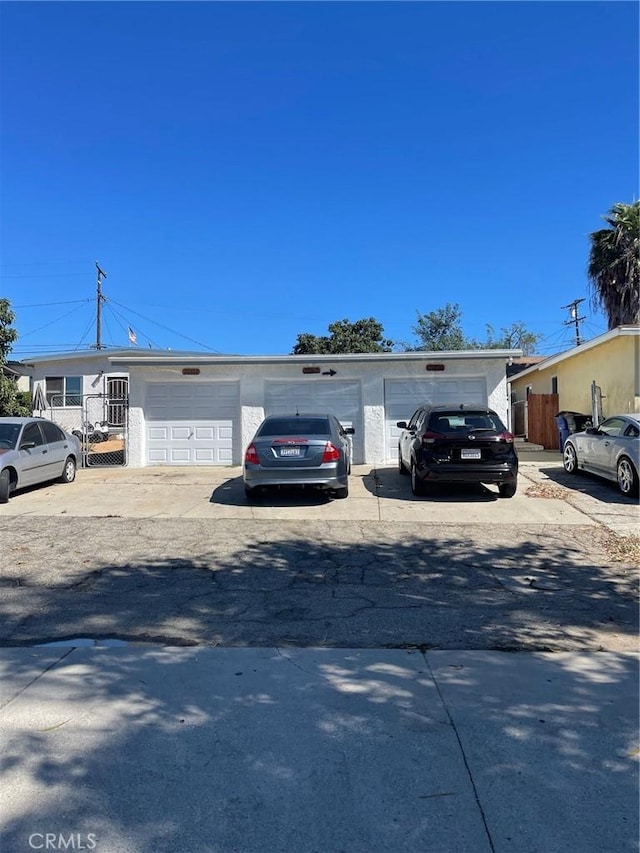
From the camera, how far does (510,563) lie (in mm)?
6438

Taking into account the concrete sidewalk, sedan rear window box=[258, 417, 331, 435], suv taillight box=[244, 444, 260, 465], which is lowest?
the concrete sidewalk

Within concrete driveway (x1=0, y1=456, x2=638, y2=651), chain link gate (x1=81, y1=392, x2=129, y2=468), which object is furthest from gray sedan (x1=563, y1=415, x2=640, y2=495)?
chain link gate (x1=81, y1=392, x2=129, y2=468)

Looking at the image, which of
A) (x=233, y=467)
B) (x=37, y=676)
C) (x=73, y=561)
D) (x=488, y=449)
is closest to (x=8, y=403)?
(x=233, y=467)

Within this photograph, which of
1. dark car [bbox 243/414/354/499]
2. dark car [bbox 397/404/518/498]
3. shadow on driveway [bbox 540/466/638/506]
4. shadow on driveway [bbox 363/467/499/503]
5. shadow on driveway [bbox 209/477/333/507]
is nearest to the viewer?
dark car [bbox 243/414/354/499]

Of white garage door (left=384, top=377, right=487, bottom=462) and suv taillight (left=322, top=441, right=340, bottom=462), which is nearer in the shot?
suv taillight (left=322, top=441, right=340, bottom=462)

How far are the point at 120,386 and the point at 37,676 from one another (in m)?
21.3

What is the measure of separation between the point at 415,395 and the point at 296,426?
5898mm

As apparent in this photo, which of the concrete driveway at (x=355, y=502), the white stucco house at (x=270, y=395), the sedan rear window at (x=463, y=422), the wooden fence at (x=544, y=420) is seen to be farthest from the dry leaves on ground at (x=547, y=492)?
the wooden fence at (x=544, y=420)

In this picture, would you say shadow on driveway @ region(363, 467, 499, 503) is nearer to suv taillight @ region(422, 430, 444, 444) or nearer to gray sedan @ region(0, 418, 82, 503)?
suv taillight @ region(422, 430, 444, 444)

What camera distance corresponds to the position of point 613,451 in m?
10.5

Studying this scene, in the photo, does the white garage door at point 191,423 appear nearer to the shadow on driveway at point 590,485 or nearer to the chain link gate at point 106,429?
the chain link gate at point 106,429

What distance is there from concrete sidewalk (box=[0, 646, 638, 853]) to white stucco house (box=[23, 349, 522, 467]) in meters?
11.1

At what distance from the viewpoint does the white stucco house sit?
1491cm

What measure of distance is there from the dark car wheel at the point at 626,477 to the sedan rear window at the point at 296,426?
17.0 feet
